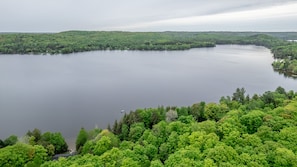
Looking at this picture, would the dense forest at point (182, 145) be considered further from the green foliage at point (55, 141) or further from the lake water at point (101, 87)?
the lake water at point (101, 87)

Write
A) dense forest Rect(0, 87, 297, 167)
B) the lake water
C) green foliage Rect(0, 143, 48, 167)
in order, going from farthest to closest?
the lake water < green foliage Rect(0, 143, 48, 167) < dense forest Rect(0, 87, 297, 167)

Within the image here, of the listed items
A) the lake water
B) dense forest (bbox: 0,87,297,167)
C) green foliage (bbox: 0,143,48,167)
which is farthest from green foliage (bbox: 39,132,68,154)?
the lake water

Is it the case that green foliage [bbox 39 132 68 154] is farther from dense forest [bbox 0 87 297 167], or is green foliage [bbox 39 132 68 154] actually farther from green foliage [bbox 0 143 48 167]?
green foliage [bbox 0 143 48 167]

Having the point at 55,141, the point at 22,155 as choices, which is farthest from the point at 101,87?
the point at 22,155

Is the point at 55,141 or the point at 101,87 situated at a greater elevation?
the point at 55,141

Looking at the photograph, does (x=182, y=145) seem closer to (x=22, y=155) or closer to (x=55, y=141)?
(x=55, y=141)

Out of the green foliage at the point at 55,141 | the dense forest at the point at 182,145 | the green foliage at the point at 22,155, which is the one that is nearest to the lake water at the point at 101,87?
the green foliage at the point at 55,141
